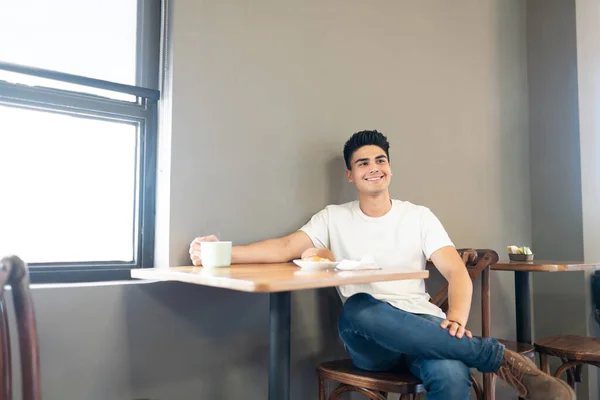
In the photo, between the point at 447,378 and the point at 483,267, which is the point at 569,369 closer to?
the point at 483,267

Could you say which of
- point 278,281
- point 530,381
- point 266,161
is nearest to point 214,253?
point 278,281

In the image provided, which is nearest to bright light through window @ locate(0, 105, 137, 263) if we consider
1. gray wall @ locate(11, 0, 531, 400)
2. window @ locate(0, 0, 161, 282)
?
window @ locate(0, 0, 161, 282)

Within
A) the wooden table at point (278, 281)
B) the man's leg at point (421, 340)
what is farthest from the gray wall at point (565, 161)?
the wooden table at point (278, 281)

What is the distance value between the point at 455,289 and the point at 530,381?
15.5 inches

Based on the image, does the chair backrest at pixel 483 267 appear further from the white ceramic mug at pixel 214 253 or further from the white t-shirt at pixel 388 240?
the white ceramic mug at pixel 214 253

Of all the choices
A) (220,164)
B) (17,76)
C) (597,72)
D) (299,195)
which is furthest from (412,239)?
(597,72)

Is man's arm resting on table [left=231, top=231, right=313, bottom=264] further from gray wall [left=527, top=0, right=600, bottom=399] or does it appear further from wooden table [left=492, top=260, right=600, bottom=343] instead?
Result: gray wall [left=527, top=0, right=600, bottom=399]

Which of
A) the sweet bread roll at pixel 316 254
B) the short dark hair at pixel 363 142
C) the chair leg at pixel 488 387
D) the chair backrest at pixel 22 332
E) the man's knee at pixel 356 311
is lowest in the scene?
the chair leg at pixel 488 387

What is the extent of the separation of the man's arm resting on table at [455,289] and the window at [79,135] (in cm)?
110

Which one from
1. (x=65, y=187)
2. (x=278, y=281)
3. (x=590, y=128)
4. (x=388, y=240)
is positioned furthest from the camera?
(x=590, y=128)

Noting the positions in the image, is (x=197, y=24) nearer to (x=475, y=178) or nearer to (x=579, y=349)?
(x=475, y=178)

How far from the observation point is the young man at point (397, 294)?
1586mm

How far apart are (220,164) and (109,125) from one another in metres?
0.43

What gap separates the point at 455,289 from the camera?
72.6 inches
